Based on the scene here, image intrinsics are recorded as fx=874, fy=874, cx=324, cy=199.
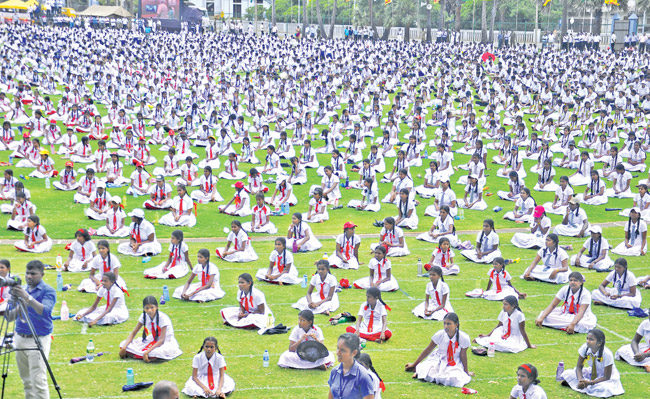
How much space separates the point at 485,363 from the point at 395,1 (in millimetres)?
84962

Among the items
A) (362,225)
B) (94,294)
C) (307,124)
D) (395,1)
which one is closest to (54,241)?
(94,294)

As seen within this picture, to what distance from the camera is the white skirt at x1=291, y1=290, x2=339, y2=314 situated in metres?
15.2

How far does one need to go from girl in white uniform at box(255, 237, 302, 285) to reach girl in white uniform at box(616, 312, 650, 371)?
6.58m

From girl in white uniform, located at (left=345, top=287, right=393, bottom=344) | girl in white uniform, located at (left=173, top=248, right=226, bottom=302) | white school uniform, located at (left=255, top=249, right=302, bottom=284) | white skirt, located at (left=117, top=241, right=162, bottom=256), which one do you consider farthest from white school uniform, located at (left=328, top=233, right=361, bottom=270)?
girl in white uniform, located at (left=345, top=287, right=393, bottom=344)

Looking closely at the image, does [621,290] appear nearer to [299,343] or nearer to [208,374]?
[299,343]

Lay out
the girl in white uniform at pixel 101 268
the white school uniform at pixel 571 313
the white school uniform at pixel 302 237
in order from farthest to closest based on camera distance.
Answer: the white school uniform at pixel 302 237
the girl in white uniform at pixel 101 268
the white school uniform at pixel 571 313

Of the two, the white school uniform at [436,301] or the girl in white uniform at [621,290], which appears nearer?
the white school uniform at [436,301]

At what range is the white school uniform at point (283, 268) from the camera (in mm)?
17062

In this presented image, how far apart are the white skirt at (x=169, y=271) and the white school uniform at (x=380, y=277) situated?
343 cm

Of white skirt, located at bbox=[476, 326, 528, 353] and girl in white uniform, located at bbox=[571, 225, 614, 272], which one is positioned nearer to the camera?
white skirt, located at bbox=[476, 326, 528, 353]

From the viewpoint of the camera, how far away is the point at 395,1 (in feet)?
310

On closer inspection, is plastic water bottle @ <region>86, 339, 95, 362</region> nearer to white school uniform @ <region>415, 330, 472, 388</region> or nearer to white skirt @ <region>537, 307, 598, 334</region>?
white school uniform @ <region>415, 330, 472, 388</region>

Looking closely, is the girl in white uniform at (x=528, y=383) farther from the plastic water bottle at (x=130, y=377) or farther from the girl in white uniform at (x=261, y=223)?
the girl in white uniform at (x=261, y=223)

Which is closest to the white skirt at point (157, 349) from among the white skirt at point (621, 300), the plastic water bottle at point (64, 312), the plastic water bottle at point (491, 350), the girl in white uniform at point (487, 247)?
the plastic water bottle at point (64, 312)
